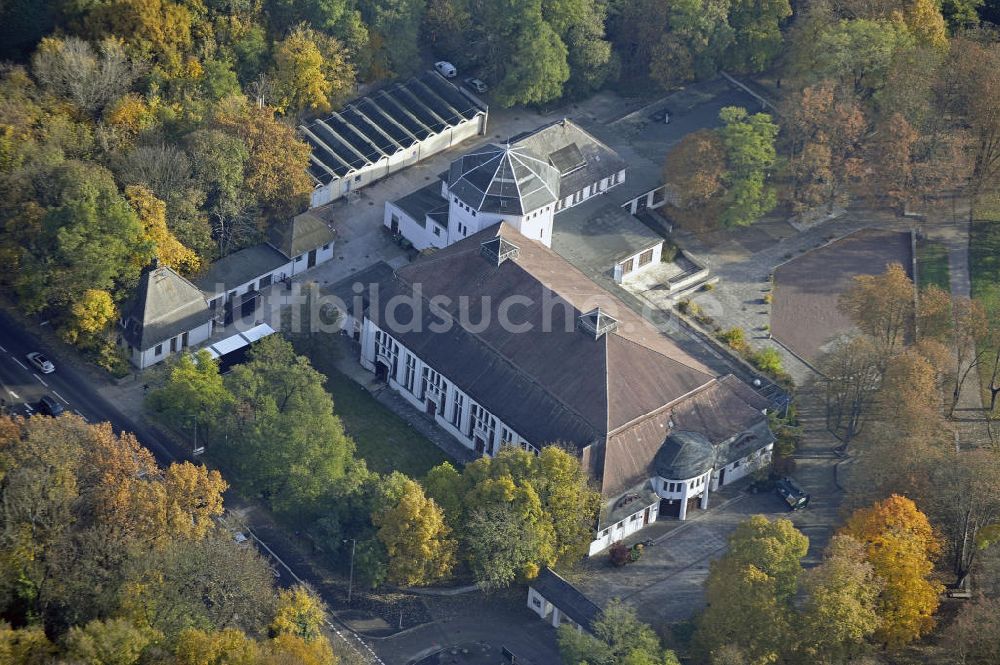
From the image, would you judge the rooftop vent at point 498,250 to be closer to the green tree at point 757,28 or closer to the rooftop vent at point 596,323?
the rooftop vent at point 596,323

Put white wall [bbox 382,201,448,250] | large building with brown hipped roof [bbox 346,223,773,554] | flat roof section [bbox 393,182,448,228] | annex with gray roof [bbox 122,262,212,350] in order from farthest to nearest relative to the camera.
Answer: flat roof section [bbox 393,182,448,228], white wall [bbox 382,201,448,250], annex with gray roof [bbox 122,262,212,350], large building with brown hipped roof [bbox 346,223,773,554]

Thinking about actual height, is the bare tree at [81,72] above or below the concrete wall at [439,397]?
above

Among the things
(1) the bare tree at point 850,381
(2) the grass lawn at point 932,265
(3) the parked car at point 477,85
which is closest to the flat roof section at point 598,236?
(3) the parked car at point 477,85

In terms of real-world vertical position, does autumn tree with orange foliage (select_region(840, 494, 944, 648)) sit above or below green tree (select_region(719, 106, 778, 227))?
below

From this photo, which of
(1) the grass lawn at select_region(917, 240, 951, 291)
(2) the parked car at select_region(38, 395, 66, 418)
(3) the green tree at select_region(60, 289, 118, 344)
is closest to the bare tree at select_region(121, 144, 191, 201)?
(3) the green tree at select_region(60, 289, 118, 344)

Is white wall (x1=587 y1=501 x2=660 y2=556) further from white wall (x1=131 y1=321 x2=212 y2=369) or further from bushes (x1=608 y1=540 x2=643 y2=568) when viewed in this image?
white wall (x1=131 y1=321 x2=212 y2=369)

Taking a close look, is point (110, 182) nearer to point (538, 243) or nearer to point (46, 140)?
point (46, 140)
